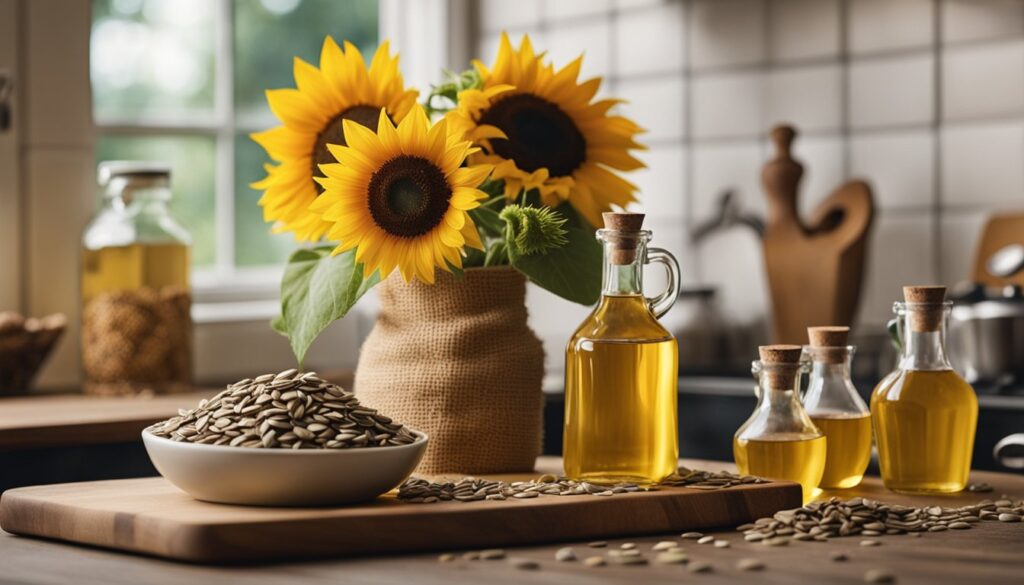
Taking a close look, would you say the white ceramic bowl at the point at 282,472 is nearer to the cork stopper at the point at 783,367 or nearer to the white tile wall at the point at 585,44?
the cork stopper at the point at 783,367

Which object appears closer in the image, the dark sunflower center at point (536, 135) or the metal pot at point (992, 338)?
the dark sunflower center at point (536, 135)

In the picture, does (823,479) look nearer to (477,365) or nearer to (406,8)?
(477,365)

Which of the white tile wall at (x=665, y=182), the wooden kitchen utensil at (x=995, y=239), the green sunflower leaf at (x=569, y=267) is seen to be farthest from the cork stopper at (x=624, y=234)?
the white tile wall at (x=665, y=182)

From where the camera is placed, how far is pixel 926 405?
1.26 meters

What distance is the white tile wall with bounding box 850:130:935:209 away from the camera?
259 cm

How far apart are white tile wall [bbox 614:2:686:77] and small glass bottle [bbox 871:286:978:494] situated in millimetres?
1713

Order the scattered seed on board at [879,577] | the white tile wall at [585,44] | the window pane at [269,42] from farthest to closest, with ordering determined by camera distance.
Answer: the white tile wall at [585,44]
the window pane at [269,42]
the scattered seed on board at [879,577]

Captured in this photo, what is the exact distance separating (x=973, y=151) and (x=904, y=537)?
158cm

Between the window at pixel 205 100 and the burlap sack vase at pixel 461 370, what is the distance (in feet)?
4.69

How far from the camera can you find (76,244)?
2.43 metres

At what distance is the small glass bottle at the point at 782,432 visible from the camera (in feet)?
4.03

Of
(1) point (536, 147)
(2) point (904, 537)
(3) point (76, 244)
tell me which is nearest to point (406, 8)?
(3) point (76, 244)

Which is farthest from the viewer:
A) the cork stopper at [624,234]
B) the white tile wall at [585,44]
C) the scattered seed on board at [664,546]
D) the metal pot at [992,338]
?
the white tile wall at [585,44]

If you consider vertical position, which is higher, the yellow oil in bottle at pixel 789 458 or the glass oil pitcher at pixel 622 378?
the glass oil pitcher at pixel 622 378
